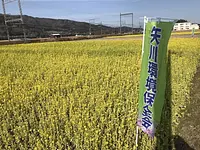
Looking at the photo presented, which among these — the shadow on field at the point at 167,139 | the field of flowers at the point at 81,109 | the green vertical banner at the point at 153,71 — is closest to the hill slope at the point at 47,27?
the field of flowers at the point at 81,109

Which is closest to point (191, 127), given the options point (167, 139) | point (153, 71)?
point (167, 139)

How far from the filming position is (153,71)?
244 centimetres

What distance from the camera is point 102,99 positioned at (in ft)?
14.5

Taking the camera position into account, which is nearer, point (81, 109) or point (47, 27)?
point (81, 109)

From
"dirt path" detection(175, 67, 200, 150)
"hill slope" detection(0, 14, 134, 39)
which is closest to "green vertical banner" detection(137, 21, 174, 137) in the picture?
"dirt path" detection(175, 67, 200, 150)

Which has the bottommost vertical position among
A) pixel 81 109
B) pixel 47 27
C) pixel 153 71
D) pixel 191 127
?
pixel 191 127

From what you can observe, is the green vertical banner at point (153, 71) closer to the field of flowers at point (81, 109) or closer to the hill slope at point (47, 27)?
the field of flowers at point (81, 109)

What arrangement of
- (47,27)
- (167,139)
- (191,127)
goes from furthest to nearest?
(47,27) → (191,127) → (167,139)

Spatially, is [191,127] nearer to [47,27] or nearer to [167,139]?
[167,139]

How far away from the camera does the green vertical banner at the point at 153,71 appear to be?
2.40 meters

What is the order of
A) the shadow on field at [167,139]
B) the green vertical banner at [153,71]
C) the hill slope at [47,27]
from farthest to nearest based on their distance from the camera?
1. the hill slope at [47,27]
2. the shadow on field at [167,139]
3. the green vertical banner at [153,71]

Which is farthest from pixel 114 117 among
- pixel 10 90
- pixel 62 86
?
pixel 10 90

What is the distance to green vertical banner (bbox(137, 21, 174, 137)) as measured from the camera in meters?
2.40

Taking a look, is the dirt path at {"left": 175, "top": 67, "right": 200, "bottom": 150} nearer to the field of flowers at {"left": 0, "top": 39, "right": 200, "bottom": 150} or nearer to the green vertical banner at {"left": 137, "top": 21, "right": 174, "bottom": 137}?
the field of flowers at {"left": 0, "top": 39, "right": 200, "bottom": 150}
